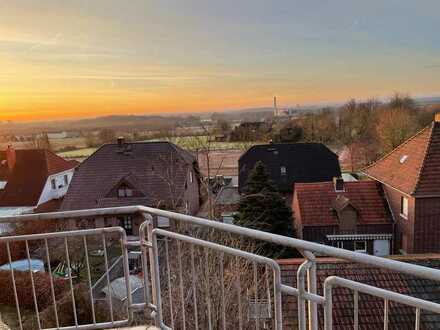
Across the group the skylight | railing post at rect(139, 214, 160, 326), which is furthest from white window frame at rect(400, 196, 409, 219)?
railing post at rect(139, 214, 160, 326)

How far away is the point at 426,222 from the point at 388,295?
1648 cm

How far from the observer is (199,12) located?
580 inches

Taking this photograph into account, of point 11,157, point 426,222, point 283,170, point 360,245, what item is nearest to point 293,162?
point 283,170

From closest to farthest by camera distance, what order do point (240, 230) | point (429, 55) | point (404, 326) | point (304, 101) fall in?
point (240, 230)
point (404, 326)
point (429, 55)
point (304, 101)

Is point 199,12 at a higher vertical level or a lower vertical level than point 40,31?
higher

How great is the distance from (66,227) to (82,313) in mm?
8468

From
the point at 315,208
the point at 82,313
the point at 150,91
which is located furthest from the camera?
the point at 150,91

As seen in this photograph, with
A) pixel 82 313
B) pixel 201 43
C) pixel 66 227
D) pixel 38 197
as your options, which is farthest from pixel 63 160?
pixel 82 313

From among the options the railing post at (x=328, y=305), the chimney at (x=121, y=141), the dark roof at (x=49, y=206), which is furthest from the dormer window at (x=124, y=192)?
the railing post at (x=328, y=305)

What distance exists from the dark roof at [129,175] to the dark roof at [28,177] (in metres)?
2.94

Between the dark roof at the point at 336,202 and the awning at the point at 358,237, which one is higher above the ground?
the dark roof at the point at 336,202

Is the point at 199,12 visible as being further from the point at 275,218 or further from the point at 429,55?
the point at 429,55

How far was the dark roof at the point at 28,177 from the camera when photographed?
80.0 ft

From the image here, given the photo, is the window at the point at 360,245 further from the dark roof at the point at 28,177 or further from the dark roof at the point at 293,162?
the dark roof at the point at 28,177
